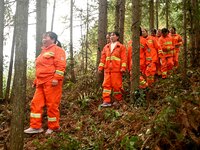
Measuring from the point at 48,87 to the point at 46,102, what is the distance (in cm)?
37

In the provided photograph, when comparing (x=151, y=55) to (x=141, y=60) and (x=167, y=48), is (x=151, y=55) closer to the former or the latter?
(x=141, y=60)

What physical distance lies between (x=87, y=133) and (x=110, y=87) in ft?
9.60

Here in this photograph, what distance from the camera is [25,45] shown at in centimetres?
518

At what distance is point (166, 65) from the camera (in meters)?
14.0

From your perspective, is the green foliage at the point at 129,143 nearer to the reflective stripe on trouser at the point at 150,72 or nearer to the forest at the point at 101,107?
the forest at the point at 101,107

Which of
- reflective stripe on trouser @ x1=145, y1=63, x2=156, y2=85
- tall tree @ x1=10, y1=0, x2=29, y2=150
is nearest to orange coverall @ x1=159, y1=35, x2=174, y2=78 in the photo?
reflective stripe on trouser @ x1=145, y1=63, x2=156, y2=85

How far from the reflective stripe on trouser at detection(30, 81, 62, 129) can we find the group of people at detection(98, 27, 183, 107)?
2.17 meters

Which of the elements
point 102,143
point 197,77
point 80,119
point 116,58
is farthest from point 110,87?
point 102,143

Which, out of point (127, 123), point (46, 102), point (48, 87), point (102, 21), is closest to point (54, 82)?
point (48, 87)

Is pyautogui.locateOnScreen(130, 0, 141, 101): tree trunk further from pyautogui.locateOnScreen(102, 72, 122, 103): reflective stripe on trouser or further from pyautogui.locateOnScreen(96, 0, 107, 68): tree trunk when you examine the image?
pyautogui.locateOnScreen(96, 0, 107, 68): tree trunk

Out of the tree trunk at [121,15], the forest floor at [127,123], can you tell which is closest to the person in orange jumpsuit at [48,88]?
the forest floor at [127,123]

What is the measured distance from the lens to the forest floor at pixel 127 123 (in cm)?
514

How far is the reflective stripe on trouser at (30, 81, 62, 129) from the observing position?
26.0 ft

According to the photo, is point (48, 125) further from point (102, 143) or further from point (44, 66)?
point (102, 143)
